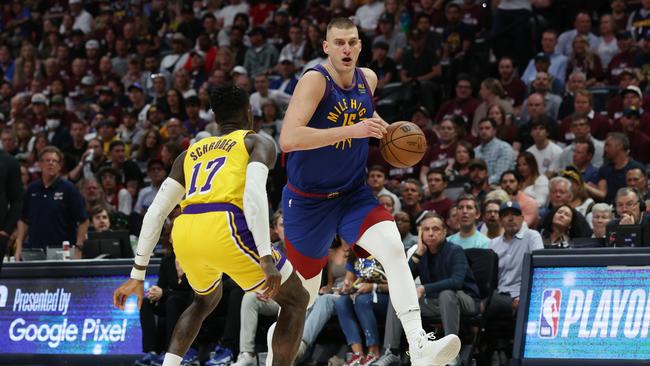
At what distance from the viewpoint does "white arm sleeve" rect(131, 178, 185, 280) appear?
698 centimetres

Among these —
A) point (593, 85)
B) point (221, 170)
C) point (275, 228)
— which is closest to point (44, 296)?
point (275, 228)

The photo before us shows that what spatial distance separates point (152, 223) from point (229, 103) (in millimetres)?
958

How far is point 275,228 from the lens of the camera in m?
11.9

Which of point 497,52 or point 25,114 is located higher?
point 497,52

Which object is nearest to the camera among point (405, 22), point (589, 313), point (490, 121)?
point (589, 313)

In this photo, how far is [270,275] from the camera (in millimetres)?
6488

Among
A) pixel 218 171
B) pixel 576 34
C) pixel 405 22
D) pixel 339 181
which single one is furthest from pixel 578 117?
pixel 218 171

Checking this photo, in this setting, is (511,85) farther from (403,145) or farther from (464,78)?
(403,145)

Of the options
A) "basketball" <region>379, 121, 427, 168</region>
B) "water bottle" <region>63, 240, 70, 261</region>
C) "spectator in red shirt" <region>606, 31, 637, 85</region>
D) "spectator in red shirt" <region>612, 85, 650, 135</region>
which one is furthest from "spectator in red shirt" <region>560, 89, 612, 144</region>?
"basketball" <region>379, 121, 427, 168</region>

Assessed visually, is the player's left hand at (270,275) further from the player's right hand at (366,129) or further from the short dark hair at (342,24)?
the short dark hair at (342,24)

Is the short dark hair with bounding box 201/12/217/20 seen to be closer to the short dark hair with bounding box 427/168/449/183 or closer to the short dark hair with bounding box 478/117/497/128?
the short dark hair with bounding box 478/117/497/128

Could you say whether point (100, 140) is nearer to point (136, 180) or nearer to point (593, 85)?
point (136, 180)

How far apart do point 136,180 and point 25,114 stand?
5483mm

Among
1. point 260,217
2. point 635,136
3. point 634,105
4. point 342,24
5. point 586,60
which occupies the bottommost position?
point 260,217
